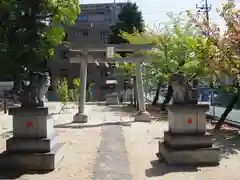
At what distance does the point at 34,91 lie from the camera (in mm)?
6668

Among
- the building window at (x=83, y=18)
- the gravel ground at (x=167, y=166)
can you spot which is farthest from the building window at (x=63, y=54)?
the gravel ground at (x=167, y=166)

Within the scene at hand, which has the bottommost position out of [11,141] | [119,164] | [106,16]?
[119,164]

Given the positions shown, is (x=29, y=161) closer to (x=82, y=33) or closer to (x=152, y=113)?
(x=152, y=113)

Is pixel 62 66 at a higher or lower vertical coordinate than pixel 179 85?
higher

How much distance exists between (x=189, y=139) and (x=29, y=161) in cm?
321

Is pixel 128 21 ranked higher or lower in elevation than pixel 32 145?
higher

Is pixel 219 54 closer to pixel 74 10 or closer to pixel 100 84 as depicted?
pixel 74 10

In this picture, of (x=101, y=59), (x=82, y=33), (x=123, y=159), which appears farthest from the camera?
(x=82, y=33)

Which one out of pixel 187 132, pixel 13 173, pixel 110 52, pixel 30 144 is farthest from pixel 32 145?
pixel 110 52

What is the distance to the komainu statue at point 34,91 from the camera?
6.62m

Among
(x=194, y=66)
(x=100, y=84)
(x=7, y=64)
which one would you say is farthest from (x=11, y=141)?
(x=100, y=84)

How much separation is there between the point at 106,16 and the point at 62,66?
10484mm

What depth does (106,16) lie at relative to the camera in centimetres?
4662

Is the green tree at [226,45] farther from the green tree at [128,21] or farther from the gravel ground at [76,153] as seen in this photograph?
the green tree at [128,21]
